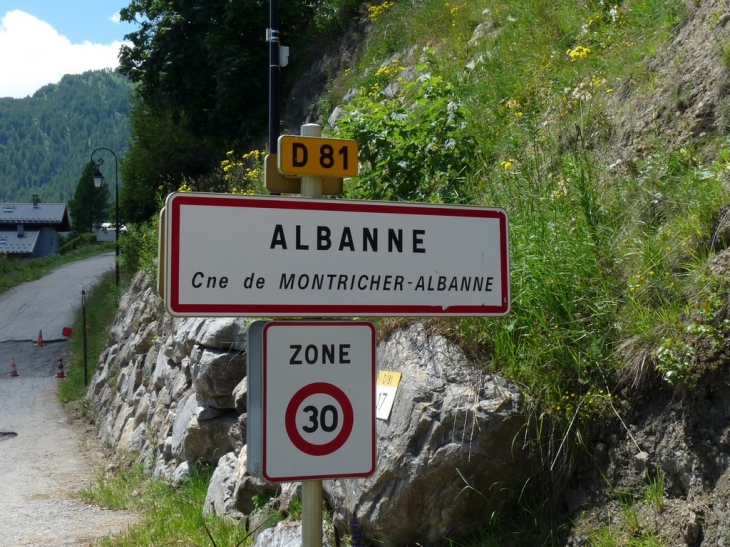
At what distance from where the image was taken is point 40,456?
41.9 ft

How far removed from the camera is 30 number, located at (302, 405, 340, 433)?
95.6 inches

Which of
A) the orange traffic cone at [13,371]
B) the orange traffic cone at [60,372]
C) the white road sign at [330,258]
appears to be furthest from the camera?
the orange traffic cone at [13,371]

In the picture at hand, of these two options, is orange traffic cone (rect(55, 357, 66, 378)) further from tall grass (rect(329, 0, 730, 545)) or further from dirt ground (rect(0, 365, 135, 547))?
tall grass (rect(329, 0, 730, 545))

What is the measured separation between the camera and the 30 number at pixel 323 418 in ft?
7.96

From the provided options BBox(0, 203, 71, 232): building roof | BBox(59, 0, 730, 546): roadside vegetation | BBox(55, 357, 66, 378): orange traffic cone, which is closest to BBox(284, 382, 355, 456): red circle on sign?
BBox(59, 0, 730, 546): roadside vegetation

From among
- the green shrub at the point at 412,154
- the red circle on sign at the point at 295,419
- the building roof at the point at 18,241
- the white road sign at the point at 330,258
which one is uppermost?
the building roof at the point at 18,241

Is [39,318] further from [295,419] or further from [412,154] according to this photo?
[295,419]

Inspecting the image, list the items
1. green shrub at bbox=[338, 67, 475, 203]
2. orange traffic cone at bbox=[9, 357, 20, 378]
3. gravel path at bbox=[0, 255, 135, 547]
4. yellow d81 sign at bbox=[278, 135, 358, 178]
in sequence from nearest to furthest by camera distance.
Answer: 1. yellow d81 sign at bbox=[278, 135, 358, 178]
2. green shrub at bbox=[338, 67, 475, 203]
3. gravel path at bbox=[0, 255, 135, 547]
4. orange traffic cone at bbox=[9, 357, 20, 378]

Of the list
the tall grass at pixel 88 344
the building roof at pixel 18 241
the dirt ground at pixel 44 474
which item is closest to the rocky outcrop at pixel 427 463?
the dirt ground at pixel 44 474

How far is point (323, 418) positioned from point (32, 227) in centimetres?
8459

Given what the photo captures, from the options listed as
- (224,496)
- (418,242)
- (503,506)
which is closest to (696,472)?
(503,506)

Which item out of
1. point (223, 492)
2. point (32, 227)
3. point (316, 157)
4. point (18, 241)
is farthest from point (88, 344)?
point (32, 227)

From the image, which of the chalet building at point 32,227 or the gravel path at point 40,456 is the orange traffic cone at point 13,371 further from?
the chalet building at point 32,227

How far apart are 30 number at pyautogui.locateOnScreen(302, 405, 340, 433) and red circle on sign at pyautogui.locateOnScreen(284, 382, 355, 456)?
3 cm
